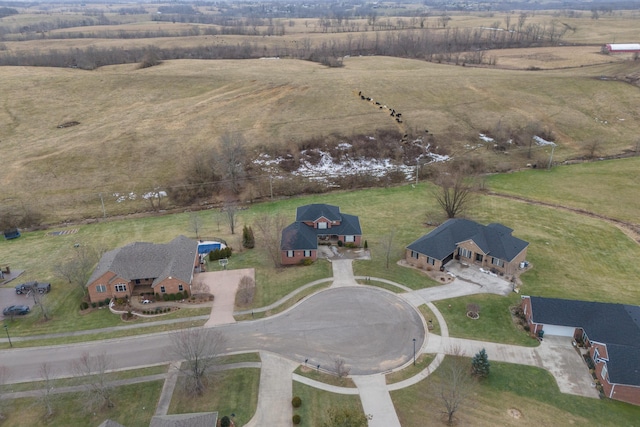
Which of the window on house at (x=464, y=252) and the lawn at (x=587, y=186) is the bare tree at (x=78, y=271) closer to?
the window on house at (x=464, y=252)

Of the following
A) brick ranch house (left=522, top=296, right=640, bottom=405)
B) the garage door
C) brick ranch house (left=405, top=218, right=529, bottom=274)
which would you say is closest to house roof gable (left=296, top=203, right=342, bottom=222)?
brick ranch house (left=405, top=218, right=529, bottom=274)

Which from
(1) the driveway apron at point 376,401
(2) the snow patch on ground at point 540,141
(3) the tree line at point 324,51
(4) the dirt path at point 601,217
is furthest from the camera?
(3) the tree line at point 324,51

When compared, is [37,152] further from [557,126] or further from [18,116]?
[557,126]

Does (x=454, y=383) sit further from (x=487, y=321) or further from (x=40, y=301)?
(x=40, y=301)

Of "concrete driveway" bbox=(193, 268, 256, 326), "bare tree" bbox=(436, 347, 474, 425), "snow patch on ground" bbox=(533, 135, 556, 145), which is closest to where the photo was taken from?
"bare tree" bbox=(436, 347, 474, 425)

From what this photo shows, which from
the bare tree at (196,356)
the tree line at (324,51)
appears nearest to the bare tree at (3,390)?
the bare tree at (196,356)

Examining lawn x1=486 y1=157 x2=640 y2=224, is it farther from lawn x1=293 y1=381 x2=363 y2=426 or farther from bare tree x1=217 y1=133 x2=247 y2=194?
lawn x1=293 y1=381 x2=363 y2=426

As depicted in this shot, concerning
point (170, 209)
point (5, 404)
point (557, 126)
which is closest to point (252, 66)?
point (170, 209)
